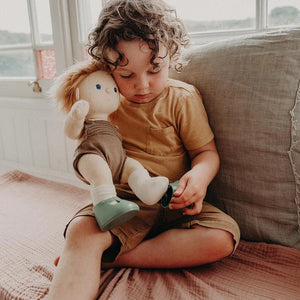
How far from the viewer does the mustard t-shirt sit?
92 cm

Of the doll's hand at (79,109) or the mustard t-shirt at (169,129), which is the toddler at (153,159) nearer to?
the mustard t-shirt at (169,129)

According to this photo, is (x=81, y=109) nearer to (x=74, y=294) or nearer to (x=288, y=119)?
(x=74, y=294)

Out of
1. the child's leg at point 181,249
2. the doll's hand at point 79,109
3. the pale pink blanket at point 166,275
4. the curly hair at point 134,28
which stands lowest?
the pale pink blanket at point 166,275

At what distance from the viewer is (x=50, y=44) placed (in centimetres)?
168

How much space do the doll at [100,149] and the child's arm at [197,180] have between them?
0.14 feet

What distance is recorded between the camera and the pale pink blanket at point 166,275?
28.9 inches

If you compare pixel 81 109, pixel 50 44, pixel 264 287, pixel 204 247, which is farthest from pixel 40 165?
pixel 264 287

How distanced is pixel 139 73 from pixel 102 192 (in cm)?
31

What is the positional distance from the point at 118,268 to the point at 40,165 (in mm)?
1131

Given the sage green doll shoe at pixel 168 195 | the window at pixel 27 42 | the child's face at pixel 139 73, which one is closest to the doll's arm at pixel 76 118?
the child's face at pixel 139 73

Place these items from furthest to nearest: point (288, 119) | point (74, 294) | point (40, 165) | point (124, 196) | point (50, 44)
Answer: point (40, 165), point (50, 44), point (124, 196), point (288, 119), point (74, 294)

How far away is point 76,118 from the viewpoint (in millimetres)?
794

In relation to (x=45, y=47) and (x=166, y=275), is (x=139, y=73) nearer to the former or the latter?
(x=166, y=275)

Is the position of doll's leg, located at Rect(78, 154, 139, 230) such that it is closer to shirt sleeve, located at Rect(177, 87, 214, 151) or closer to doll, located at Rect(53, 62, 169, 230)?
doll, located at Rect(53, 62, 169, 230)
